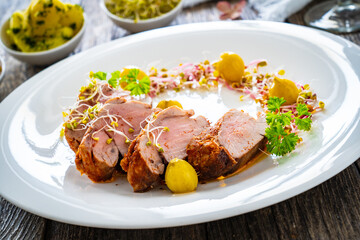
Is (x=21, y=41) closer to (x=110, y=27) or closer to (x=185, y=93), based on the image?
(x=110, y=27)

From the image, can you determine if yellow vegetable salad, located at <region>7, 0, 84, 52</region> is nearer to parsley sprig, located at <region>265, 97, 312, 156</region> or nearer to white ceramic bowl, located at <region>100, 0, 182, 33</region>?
white ceramic bowl, located at <region>100, 0, 182, 33</region>

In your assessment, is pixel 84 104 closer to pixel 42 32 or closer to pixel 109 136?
pixel 109 136

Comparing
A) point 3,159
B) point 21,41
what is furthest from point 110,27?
point 3,159

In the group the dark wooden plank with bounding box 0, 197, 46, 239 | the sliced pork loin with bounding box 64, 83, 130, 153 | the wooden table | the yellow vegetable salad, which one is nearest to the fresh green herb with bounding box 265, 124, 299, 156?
the wooden table

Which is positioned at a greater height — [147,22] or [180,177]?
[180,177]

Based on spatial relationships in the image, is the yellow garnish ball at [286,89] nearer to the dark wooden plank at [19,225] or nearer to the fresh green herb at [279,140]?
the fresh green herb at [279,140]

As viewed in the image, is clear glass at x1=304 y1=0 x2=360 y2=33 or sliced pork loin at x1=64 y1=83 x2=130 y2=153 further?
clear glass at x1=304 y1=0 x2=360 y2=33

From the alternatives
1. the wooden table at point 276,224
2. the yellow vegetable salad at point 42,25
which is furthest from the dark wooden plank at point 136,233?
the yellow vegetable salad at point 42,25

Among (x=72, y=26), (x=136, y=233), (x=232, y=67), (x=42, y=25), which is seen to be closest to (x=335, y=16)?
(x=232, y=67)
